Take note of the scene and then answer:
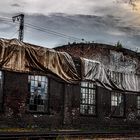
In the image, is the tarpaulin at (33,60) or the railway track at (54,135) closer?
the railway track at (54,135)

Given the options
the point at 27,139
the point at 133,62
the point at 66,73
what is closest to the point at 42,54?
the point at 66,73

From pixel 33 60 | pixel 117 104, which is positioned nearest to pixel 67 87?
pixel 33 60

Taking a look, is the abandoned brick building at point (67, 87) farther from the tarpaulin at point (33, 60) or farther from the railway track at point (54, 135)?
the railway track at point (54, 135)

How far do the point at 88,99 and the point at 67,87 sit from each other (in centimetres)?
253

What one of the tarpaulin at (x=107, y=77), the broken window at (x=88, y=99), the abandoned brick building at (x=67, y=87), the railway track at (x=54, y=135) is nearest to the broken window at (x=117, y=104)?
the abandoned brick building at (x=67, y=87)

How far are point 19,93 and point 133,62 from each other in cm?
1313

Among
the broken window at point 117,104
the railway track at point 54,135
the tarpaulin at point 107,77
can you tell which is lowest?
the railway track at point 54,135

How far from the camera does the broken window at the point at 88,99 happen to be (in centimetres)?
2578

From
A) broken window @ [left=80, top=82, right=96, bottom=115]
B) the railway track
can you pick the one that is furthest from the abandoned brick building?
the railway track

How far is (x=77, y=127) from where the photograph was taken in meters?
24.5

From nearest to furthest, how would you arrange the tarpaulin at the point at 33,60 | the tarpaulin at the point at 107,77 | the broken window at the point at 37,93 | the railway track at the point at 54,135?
the railway track at the point at 54,135 < the tarpaulin at the point at 33,60 < the broken window at the point at 37,93 < the tarpaulin at the point at 107,77

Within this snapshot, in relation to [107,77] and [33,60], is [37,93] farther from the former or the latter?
[107,77]

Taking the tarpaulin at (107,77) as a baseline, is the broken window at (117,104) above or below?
below

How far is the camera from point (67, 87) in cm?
2434
